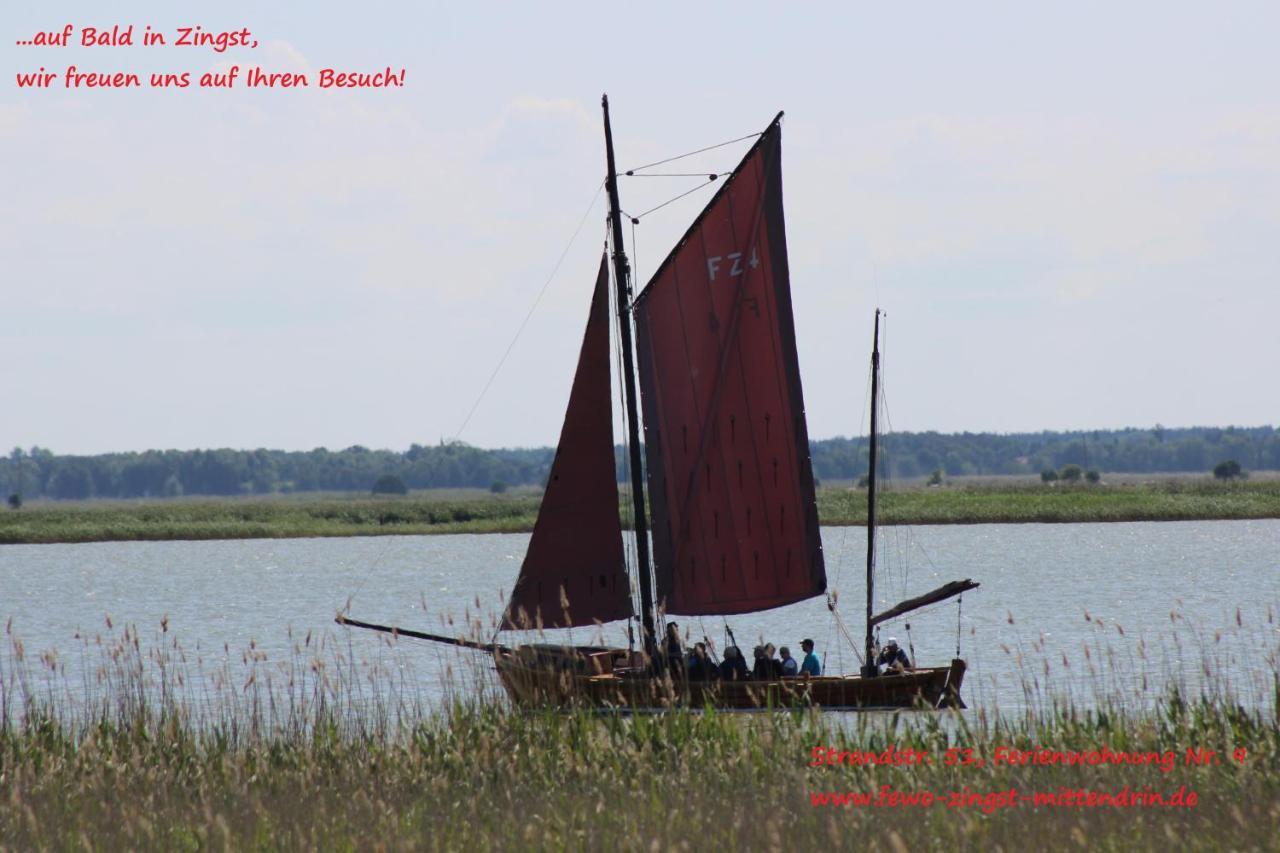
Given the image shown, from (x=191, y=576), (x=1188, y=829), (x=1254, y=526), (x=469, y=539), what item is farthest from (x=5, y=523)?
(x=1188, y=829)

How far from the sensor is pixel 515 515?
88.8 meters

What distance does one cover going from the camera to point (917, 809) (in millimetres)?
12312

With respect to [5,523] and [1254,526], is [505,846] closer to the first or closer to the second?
[1254,526]

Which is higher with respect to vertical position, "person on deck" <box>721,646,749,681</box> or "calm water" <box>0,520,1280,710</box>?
"person on deck" <box>721,646,749,681</box>

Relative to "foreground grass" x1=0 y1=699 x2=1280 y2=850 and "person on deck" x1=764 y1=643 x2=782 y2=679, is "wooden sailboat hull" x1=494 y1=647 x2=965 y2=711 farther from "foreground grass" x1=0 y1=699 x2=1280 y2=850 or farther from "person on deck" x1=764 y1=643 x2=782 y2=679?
"foreground grass" x1=0 y1=699 x2=1280 y2=850

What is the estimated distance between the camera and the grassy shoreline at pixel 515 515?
8031cm

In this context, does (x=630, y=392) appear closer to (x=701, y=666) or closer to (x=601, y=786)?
(x=701, y=666)

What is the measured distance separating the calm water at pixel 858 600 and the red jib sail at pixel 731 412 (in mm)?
2107

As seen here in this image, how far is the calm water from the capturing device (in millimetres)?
26938

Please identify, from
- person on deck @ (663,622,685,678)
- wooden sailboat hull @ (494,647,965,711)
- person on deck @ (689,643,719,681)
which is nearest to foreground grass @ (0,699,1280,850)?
wooden sailboat hull @ (494,647,965,711)

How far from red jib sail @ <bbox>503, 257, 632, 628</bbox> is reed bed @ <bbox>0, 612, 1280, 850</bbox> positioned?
4.80 metres

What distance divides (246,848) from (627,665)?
12.9 m

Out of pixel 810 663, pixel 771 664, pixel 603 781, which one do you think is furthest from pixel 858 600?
pixel 603 781

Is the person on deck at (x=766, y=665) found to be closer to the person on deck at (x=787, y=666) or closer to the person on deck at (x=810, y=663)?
the person on deck at (x=787, y=666)
